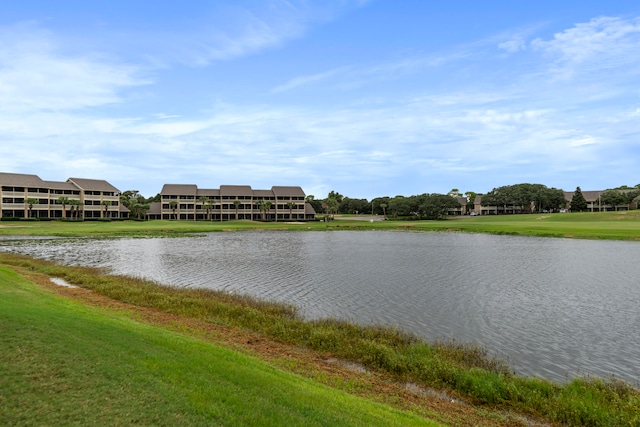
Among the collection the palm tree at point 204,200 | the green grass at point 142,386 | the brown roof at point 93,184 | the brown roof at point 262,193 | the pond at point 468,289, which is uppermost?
the brown roof at point 93,184

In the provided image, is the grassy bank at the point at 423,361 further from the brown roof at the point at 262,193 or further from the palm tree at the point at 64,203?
the brown roof at the point at 262,193

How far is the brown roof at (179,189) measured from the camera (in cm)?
12950

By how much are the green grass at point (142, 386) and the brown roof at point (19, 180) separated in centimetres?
11448

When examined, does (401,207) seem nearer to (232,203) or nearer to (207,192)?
(232,203)

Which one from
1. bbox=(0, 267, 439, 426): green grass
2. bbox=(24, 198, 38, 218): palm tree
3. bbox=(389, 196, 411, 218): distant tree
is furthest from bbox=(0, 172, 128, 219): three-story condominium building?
bbox=(0, 267, 439, 426): green grass

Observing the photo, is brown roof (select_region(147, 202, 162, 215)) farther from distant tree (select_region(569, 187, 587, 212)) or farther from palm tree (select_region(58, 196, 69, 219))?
distant tree (select_region(569, 187, 587, 212))

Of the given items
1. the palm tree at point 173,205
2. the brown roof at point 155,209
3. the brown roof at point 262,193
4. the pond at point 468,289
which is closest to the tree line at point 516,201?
the brown roof at point 262,193

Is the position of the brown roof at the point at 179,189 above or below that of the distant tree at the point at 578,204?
above

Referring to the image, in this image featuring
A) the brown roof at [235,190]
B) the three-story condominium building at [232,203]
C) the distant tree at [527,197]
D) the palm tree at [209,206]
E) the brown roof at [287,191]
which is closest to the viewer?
the palm tree at [209,206]

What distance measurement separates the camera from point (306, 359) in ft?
39.7

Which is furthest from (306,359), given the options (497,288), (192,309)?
(497,288)

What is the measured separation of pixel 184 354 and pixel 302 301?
38.2 feet

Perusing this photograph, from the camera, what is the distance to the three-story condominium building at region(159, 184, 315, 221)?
13012cm

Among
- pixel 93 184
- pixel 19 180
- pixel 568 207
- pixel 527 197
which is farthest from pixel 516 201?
pixel 19 180
